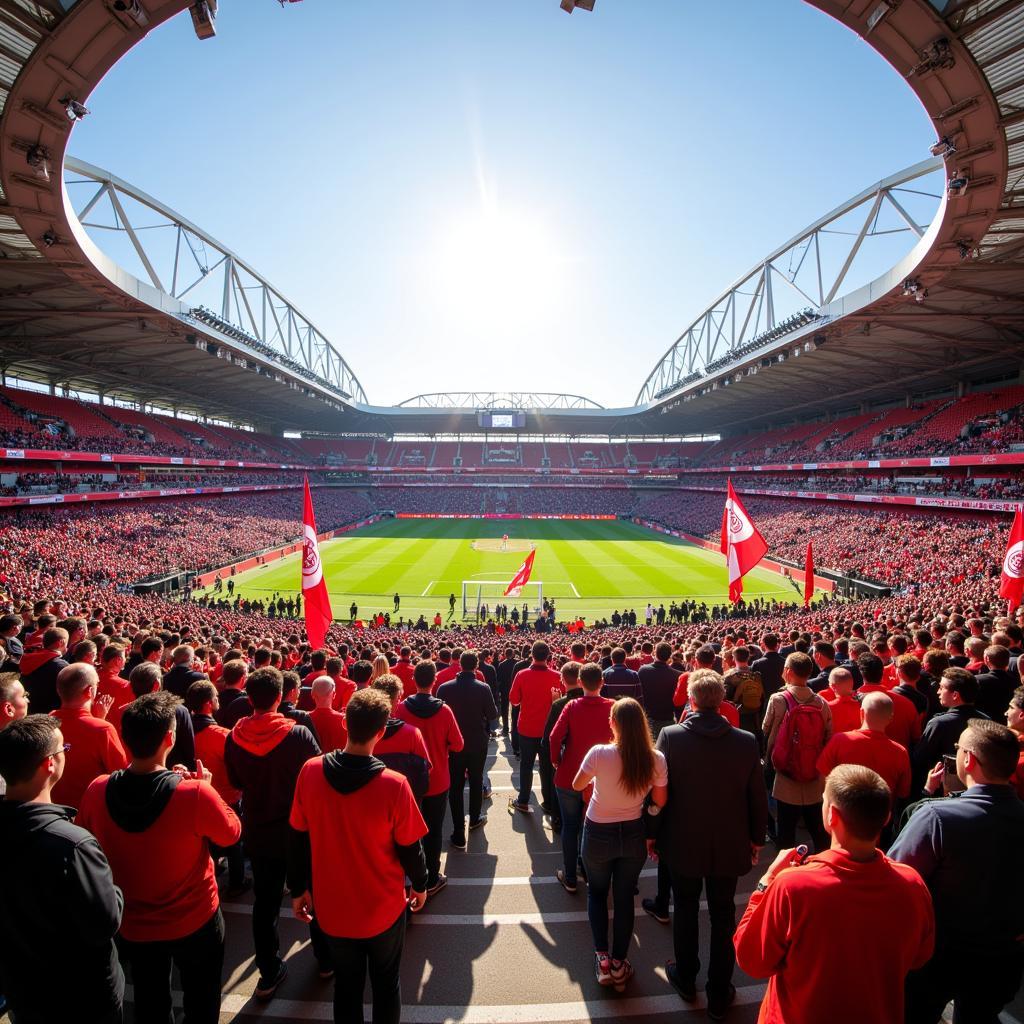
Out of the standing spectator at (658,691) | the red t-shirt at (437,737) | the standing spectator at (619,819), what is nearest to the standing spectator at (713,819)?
the standing spectator at (619,819)

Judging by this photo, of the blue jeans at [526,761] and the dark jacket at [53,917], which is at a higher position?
the dark jacket at [53,917]

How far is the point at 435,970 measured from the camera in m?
3.83

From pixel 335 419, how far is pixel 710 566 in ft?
184

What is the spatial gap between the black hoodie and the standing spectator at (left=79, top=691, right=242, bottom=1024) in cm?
45

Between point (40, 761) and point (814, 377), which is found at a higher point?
point (814, 377)

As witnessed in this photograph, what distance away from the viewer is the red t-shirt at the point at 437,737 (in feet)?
15.5

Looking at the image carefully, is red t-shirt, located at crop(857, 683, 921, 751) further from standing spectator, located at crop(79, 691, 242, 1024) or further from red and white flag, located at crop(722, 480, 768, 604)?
red and white flag, located at crop(722, 480, 768, 604)

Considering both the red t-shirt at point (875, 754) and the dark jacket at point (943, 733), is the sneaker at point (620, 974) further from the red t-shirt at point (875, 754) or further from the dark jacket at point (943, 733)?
the dark jacket at point (943, 733)

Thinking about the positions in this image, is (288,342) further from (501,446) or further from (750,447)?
(750,447)

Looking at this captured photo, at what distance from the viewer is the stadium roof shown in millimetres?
9922

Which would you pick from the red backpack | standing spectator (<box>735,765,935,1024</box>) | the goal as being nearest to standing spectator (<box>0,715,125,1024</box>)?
standing spectator (<box>735,765,935,1024</box>)

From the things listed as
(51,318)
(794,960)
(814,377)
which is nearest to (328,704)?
(794,960)

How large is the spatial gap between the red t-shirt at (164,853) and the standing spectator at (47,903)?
0.95 ft

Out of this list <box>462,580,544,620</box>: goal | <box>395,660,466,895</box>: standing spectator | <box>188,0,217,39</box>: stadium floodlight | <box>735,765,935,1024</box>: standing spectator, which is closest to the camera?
<box>735,765,935,1024</box>: standing spectator
